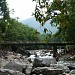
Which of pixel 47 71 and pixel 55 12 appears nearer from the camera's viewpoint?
pixel 55 12

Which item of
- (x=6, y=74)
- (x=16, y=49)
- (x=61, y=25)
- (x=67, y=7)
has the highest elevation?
(x=67, y=7)

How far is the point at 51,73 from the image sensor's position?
2025 cm

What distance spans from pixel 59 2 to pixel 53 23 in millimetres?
307

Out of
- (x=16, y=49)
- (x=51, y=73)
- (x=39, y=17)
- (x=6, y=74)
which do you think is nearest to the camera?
(x=39, y=17)

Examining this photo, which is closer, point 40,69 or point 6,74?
point 6,74

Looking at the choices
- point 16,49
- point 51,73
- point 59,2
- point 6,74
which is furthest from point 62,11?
point 16,49

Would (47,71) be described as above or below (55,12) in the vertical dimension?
below

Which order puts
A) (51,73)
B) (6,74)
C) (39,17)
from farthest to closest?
1. (51,73)
2. (6,74)
3. (39,17)

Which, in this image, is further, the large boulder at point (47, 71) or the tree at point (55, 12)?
the large boulder at point (47, 71)

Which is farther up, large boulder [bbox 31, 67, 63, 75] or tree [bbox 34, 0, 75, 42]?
tree [bbox 34, 0, 75, 42]

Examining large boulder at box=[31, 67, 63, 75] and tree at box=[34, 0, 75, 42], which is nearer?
tree at box=[34, 0, 75, 42]

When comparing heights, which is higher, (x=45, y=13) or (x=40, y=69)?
(x=45, y=13)

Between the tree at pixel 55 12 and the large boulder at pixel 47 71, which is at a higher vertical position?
the tree at pixel 55 12

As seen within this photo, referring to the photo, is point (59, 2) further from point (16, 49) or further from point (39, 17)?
point (16, 49)
